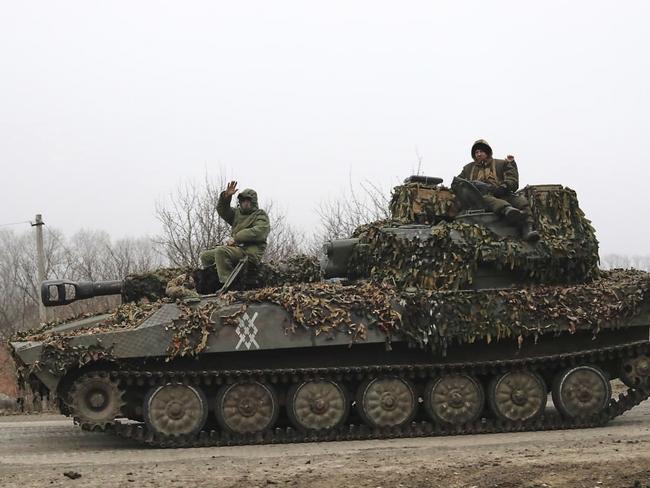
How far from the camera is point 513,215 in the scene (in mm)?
11766

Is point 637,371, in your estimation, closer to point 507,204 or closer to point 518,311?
point 518,311

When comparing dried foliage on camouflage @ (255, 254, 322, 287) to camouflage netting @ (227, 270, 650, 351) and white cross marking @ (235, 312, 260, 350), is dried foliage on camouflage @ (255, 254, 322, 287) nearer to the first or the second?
camouflage netting @ (227, 270, 650, 351)

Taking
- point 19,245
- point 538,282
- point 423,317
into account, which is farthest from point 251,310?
point 19,245

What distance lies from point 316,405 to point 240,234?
2715 millimetres

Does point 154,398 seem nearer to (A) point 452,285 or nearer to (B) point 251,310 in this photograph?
(B) point 251,310

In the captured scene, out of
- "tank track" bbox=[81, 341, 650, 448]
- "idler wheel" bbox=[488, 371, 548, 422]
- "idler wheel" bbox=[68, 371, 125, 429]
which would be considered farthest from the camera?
"idler wheel" bbox=[488, 371, 548, 422]

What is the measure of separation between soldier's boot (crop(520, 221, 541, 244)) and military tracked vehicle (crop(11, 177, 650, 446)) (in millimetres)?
98

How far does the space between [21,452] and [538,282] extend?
7.17 meters

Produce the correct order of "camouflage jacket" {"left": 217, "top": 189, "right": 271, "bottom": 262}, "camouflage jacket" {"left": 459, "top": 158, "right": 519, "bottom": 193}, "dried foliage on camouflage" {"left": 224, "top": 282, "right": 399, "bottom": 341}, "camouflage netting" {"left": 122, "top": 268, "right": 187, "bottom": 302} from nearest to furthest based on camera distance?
"dried foliage on camouflage" {"left": 224, "top": 282, "right": 399, "bottom": 341} < "camouflage jacket" {"left": 217, "top": 189, "right": 271, "bottom": 262} < "camouflage jacket" {"left": 459, "top": 158, "right": 519, "bottom": 193} < "camouflage netting" {"left": 122, "top": 268, "right": 187, "bottom": 302}

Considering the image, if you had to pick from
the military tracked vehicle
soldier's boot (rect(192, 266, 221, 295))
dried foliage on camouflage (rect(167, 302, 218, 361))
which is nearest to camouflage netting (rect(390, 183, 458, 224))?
the military tracked vehicle

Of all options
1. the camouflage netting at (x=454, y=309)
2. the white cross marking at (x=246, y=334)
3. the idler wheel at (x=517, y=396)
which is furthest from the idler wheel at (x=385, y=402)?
the white cross marking at (x=246, y=334)

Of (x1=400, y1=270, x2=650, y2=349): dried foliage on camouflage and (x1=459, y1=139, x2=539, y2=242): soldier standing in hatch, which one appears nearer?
(x1=400, y1=270, x2=650, y2=349): dried foliage on camouflage

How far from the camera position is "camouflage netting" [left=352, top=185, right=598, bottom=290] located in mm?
11430

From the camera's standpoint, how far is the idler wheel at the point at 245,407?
10789mm
